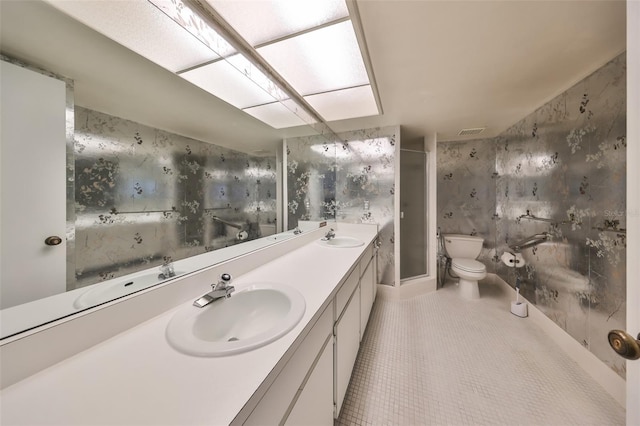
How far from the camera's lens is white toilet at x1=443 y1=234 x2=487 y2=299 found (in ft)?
7.86

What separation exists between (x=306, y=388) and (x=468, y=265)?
259 centimetres

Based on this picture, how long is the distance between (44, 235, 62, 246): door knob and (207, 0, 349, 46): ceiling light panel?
1037 millimetres

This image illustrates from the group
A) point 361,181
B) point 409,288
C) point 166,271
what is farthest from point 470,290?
point 166,271

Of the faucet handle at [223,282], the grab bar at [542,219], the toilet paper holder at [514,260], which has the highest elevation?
the grab bar at [542,219]

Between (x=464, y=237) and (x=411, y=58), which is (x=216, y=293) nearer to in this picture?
(x=411, y=58)

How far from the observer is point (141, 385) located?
450mm

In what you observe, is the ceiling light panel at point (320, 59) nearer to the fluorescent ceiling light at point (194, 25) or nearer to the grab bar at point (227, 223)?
the fluorescent ceiling light at point (194, 25)

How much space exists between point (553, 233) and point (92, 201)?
10.2 feet

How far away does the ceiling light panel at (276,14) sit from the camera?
85 cm

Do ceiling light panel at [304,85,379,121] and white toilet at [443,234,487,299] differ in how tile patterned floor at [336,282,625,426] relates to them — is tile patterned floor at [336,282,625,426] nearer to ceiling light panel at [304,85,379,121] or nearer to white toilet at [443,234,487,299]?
Answer: white toilet at [443,234,487,299]

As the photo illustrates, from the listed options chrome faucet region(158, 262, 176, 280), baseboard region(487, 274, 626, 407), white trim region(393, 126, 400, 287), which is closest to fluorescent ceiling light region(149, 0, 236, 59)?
chrome faucet region(158, 262, 176, 280)

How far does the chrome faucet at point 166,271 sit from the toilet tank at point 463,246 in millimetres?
3169

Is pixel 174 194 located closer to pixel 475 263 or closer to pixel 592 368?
pixel 592 368

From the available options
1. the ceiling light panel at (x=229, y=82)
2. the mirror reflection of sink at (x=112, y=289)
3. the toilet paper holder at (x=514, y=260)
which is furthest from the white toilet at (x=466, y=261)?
the mirror reflection of sink at (x=112, y=289)
